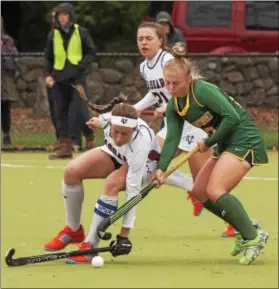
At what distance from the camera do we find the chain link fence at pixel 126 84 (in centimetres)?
1791

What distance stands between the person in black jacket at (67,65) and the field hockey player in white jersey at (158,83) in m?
4.68

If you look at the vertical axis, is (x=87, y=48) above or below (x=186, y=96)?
below

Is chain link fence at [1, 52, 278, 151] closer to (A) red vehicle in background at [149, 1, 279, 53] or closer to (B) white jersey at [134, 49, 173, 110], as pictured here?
(A) red vehicle in background at [149, 1, 279, 53]

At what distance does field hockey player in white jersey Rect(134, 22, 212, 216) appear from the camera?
10.1 metres

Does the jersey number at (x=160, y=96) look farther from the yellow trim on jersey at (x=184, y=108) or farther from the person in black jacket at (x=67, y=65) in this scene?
the person in black jacket at (x=67, y=65)

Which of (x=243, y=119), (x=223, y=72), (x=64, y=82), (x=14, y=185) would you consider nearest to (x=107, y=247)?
(x=243, y=119)

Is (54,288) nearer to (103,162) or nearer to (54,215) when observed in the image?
(103,162)

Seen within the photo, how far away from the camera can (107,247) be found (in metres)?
8.67

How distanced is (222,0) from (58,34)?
522cm

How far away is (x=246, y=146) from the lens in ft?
29.0

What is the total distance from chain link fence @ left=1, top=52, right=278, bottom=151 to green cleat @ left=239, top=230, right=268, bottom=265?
29.3 ft

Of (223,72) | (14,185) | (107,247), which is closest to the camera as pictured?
(107,247)

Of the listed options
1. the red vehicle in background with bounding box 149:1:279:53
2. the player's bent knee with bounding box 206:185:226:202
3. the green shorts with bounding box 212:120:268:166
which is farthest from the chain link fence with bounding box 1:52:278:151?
the player's bent knee with bounding box 206:185:226:202

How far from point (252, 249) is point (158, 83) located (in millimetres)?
2393
